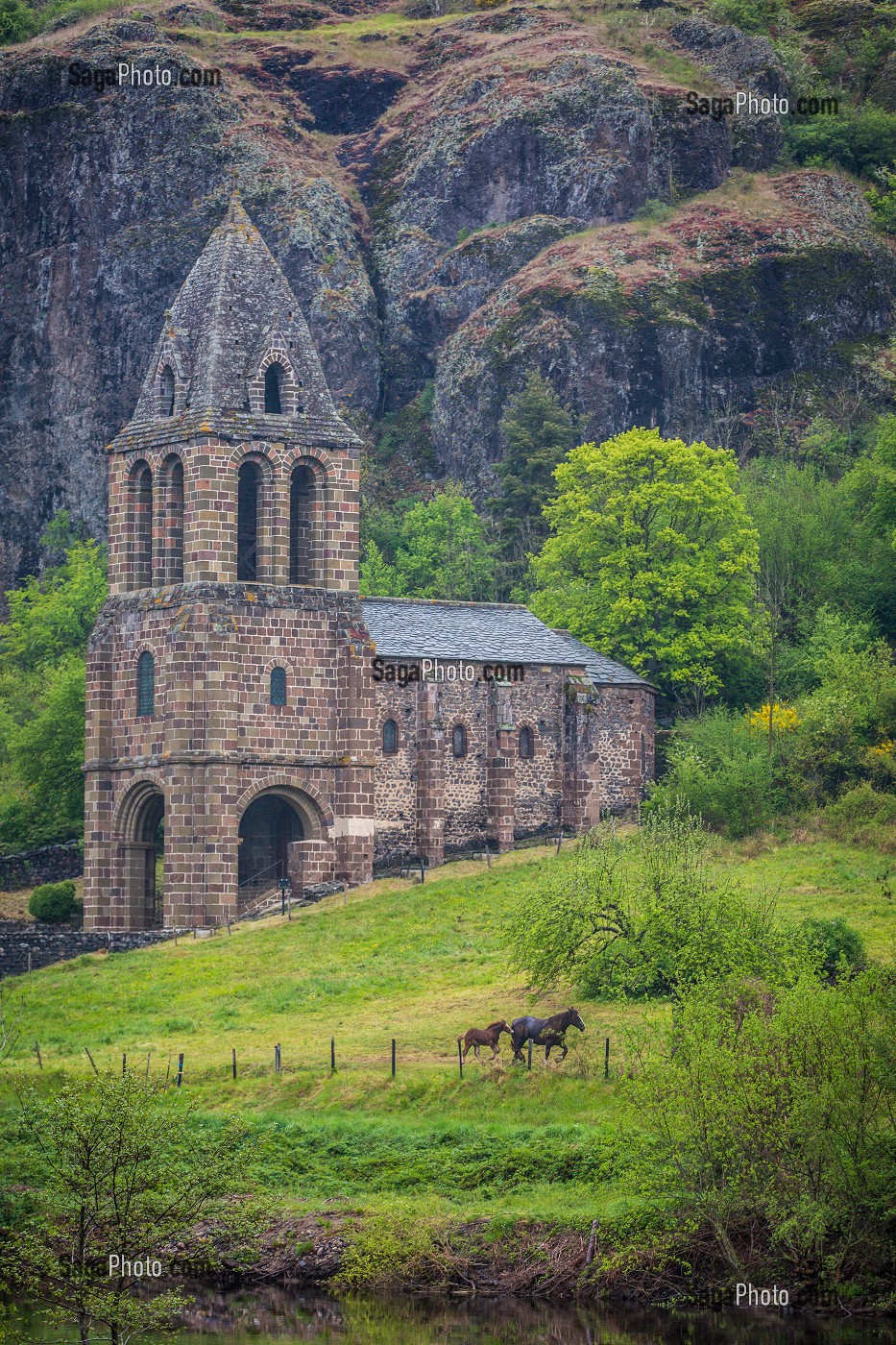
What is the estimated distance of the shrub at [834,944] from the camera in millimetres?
54938

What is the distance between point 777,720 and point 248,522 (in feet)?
58.6

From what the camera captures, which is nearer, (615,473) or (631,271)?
(615,473)

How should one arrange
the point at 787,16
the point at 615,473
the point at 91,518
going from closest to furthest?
the point at 615,473
the point at 91,518
the point at 787,16

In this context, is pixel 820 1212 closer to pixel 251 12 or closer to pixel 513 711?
pixel 513 711

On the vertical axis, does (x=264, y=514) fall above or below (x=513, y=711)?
above

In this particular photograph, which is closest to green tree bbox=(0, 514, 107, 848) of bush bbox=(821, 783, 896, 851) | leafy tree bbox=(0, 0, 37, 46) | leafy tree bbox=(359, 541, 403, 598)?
leafy tree bbox=(359, 541, 403, 598)

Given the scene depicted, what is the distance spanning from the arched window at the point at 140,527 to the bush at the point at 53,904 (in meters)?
9.45

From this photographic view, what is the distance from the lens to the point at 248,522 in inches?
3029

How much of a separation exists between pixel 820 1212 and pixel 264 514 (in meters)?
37.1

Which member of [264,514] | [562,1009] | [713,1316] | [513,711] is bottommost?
[713,1316]

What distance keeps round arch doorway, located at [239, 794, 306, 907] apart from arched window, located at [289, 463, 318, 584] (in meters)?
6.80

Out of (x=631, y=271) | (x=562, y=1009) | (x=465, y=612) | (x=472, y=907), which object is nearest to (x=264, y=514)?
(x=465, y=612)

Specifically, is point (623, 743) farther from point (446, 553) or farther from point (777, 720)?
point (446, 553)

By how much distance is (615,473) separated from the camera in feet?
282
